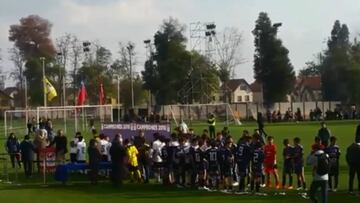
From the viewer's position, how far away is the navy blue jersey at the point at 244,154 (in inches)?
814

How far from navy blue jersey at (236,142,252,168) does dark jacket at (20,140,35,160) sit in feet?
35.0

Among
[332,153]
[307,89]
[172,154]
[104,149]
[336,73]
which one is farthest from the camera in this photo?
[307,89]

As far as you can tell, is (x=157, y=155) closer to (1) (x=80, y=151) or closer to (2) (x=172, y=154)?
(2) (x=172, y=154)

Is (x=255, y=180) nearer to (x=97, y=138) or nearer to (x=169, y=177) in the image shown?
(x=169, y=177)

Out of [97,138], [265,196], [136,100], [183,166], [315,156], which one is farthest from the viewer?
[136,100]

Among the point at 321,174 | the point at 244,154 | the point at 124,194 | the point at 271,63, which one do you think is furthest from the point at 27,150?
the point at 271,63

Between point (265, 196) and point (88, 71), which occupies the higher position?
point (88, 71)

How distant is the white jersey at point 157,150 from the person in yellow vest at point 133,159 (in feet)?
2.35

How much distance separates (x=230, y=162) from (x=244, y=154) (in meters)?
0.83

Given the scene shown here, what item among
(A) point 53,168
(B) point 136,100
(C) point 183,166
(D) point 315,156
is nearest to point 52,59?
(B) point 136,100

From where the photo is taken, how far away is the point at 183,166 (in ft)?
75.3

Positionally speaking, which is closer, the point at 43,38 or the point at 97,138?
the point at 97,138

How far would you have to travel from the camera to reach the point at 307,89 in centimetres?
14950

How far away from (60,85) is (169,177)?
76488 millimetres
